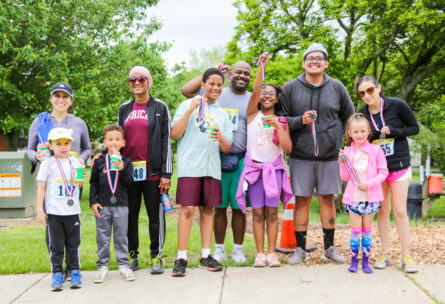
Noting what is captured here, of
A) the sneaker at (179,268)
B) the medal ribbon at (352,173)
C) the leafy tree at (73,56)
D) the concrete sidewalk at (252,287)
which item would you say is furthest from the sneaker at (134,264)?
the leafy tree at (73,56)

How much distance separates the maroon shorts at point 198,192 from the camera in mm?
4832

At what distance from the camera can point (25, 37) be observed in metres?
12.9

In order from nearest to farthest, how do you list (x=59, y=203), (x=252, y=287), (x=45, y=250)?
1. (x=252, y=287)
2. (x=59, y=203)
3. (x=45, y=250)

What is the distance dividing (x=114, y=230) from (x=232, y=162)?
1481mm

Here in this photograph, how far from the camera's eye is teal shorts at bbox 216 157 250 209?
526 cm

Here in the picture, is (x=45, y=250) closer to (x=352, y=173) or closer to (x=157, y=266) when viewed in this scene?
(x=157, y=266)

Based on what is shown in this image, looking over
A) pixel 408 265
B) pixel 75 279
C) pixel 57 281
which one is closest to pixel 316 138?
pixel 408 265

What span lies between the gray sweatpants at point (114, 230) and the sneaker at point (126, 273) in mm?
50

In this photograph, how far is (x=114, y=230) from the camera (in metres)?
4.71

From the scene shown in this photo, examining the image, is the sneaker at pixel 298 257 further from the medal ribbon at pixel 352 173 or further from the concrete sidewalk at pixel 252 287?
the medal ribbon at pixel 352 173

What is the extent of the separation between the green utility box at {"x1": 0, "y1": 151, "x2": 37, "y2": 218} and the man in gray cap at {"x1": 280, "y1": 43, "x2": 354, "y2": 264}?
783cm

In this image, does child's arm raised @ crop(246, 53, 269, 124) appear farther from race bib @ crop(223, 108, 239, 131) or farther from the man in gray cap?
the man in gray cap

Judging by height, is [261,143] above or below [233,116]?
below

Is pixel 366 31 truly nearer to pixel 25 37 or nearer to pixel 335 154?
pixel 25 37
